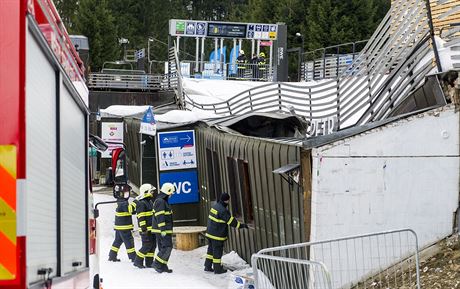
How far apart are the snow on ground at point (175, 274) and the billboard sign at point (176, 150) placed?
6.96 ft

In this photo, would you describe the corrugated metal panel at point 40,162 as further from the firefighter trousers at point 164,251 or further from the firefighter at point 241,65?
the firefighter at point 241,65

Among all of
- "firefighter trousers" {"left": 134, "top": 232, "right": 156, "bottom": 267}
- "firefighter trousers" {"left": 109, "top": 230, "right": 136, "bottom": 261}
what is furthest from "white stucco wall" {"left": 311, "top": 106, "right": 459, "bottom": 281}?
"firefighter trousers" {"left": 109, "top": 230, "right": 136, "bottom": 261}

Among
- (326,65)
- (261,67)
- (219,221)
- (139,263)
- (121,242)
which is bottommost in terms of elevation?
(139,263)

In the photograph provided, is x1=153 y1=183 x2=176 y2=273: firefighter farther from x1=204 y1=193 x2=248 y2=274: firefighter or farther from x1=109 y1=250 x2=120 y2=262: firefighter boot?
x1=109 y1=250 x2=120 y2=262: firefighter boot

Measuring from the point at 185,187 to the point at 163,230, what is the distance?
451 centimetres

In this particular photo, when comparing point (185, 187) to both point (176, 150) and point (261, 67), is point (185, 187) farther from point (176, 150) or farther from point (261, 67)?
point (261, 67)

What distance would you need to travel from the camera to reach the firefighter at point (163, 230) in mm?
13719

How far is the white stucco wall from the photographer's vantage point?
1059 cm

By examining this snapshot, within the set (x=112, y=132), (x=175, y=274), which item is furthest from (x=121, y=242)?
(x=112, y=132)

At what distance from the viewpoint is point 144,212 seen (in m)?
14.7

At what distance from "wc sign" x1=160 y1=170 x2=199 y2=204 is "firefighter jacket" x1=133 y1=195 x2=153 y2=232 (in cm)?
317

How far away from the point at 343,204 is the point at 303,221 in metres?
0.62

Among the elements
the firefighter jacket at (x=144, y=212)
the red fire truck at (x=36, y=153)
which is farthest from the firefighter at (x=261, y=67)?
the red fire truck at (x=36, y=153)

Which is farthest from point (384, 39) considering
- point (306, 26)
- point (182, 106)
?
point (306, 26)
